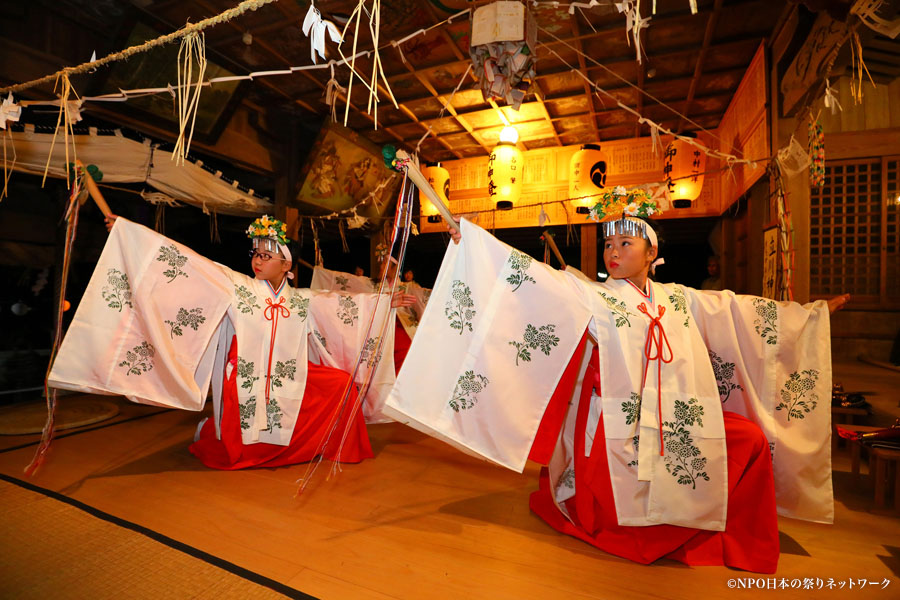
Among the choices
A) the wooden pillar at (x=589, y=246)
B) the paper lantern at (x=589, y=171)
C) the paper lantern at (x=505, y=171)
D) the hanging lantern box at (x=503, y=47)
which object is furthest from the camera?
the wooden pillar at (x=589, y=246)

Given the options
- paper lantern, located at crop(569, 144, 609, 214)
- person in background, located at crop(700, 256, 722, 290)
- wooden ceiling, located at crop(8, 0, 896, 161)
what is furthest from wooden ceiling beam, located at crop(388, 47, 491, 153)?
person in background, located at crop(700, 256, 722, 290)

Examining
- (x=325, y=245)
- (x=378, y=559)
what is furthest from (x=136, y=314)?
(x=325, y=245)

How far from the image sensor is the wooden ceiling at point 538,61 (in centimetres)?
450

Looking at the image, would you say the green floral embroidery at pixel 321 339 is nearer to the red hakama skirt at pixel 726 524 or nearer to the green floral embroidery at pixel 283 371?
the green floral embroidery at pixel 283 371

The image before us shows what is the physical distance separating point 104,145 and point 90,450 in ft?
11.7

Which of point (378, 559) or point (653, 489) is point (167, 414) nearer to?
point (378, 559)

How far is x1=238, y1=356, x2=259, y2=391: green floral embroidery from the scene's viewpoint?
3.09 meters

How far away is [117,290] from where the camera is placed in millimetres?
2775

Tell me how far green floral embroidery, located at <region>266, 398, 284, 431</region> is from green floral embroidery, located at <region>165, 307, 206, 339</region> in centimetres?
77

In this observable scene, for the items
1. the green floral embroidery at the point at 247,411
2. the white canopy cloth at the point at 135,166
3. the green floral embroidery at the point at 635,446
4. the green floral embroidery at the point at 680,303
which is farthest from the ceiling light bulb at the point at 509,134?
the green floral embroidery at the point at 635,446

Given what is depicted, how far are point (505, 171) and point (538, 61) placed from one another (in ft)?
5.86

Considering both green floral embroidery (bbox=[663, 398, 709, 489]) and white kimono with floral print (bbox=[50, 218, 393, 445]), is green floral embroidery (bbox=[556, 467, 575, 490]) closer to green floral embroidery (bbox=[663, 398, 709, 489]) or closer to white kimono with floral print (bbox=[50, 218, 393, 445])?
green floral embroidery (bbox=[663, 398, 709, 489])

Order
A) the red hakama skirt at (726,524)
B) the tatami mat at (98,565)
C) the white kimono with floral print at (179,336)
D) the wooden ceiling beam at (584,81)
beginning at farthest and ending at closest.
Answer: the wooden ceiling beam at (584,81)
the white kimono with floral print at (179,336)
the red hakama skirt at (726,524)
the tatami mat at (98,565)

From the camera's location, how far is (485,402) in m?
2.06
